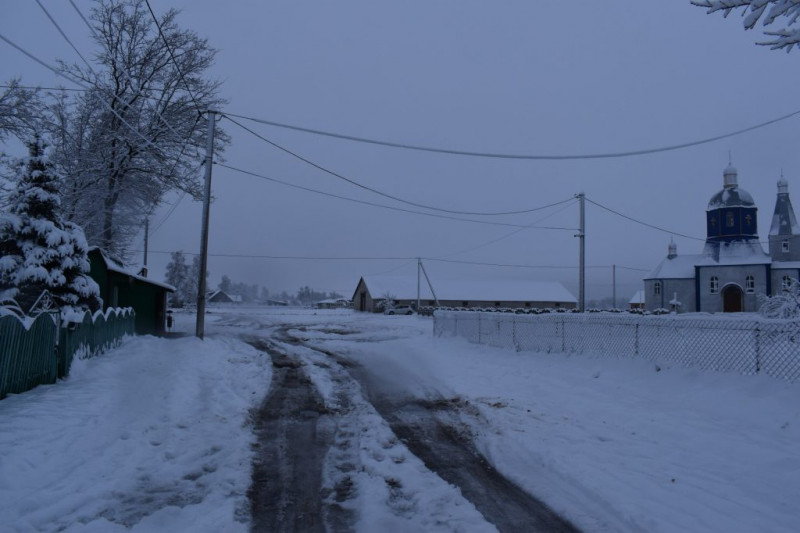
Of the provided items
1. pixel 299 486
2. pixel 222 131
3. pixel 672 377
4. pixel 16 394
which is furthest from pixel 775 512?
pixel 222 131

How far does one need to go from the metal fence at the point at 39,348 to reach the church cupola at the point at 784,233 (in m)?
56.5

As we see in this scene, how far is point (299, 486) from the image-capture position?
5211mm

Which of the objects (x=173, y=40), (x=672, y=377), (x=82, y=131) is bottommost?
(x=672, y=377)

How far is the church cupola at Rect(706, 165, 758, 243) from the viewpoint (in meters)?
49.7

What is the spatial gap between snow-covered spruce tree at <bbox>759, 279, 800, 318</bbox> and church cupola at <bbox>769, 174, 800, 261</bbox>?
36728 mm

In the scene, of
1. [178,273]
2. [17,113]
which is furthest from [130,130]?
[178,273]

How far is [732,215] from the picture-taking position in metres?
50.1

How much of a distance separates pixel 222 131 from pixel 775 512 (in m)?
24.2

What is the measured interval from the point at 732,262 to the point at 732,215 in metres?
5.34

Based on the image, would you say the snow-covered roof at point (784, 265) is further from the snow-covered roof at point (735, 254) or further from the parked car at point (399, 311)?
the parked car at point (399, 311)

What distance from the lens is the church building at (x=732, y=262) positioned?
46.8 metres

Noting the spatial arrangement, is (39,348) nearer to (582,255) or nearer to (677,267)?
(582,255)

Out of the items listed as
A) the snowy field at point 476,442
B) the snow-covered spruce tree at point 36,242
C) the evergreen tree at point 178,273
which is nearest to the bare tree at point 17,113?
the snow-covered spruce tree at point 36,242

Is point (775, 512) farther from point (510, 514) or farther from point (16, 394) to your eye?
point (16, 394)
